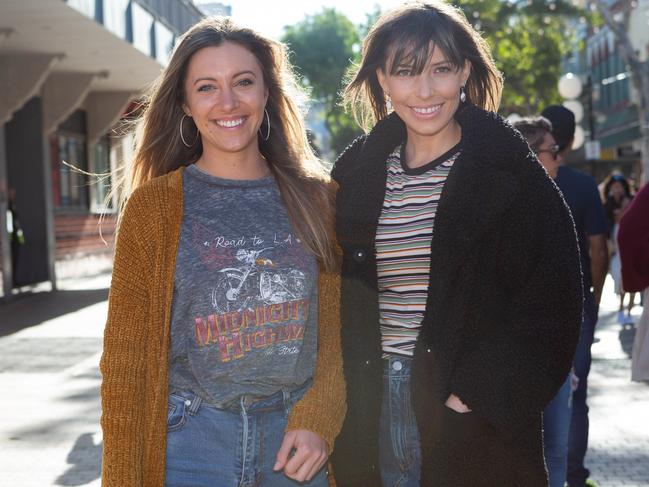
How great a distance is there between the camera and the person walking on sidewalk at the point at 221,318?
2.75m

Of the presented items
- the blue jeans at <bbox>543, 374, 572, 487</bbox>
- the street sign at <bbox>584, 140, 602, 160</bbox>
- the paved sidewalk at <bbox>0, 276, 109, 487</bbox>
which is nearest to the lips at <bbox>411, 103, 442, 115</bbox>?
the blue jeans at <bbox>543, 374, 572, 487</bbox>

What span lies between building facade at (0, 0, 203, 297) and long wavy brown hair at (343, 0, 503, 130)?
411 inches

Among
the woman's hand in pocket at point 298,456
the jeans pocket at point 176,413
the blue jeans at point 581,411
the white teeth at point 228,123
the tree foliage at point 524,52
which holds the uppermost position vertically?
the tree foliage at point 524,52

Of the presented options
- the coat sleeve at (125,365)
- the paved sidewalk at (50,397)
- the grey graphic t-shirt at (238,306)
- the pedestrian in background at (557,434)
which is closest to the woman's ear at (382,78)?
the grey graphic t-shirt at (238,306)

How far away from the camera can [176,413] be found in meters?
2.77

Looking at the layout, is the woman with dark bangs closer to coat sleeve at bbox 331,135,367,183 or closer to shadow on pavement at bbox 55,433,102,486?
coat sleeve at bbox 331,135,367,183

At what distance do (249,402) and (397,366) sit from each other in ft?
1.48

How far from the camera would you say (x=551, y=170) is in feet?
17.8

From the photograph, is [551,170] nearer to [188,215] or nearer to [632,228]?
[632,228]

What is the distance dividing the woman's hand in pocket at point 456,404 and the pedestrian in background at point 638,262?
1879 millimetres

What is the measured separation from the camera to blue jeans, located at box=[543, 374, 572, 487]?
4.80 m

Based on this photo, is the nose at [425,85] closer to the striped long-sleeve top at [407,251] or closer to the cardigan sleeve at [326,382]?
the striped long-sleeve top at [407,251]

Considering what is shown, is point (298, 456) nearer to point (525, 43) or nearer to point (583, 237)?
point (583, 237)

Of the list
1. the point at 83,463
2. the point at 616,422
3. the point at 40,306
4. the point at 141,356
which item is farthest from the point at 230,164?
the point at 40,306
